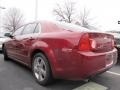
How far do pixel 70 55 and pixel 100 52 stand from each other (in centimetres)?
61

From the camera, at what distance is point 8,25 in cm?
3859

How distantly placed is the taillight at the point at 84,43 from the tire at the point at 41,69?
34.4 inches

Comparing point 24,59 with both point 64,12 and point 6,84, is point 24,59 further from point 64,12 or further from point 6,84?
point 64,12

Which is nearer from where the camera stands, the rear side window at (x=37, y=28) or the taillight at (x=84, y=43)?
the taillight at (x=84, y=43)

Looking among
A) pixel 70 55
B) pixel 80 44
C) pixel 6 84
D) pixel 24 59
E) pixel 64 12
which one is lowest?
pixel 6 84

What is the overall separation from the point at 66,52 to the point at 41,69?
3.07ft

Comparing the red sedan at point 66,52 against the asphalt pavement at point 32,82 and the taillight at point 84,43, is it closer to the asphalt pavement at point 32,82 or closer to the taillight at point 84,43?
the taillight at point 84,43

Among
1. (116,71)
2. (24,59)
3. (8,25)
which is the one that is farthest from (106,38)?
(8,25)

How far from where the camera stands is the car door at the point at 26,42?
3908mm

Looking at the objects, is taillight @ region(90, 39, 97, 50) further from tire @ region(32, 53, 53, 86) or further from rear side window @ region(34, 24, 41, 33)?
rear side window @ region(34, 24, 41, 33)

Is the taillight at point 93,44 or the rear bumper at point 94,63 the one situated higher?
the taillight at point 93,44

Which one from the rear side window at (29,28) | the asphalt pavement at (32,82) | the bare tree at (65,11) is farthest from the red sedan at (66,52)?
the bare tree at (65,11)

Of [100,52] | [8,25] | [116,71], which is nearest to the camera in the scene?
[100,52]

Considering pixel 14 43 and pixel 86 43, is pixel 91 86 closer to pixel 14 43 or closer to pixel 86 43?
pixel 86 43
